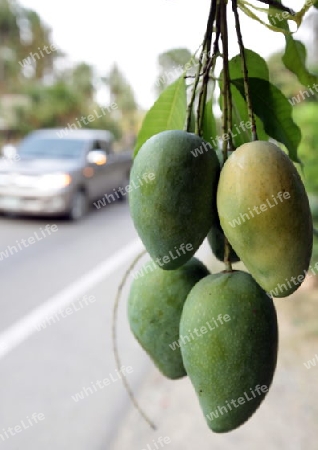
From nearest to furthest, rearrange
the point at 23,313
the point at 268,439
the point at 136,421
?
→ 1. the point at 268,439
2. the point at 136,421
3. the point at 23,313

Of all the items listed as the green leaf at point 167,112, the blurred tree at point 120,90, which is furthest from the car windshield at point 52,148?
the blurred tree at point 120,90

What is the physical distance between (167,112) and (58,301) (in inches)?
133

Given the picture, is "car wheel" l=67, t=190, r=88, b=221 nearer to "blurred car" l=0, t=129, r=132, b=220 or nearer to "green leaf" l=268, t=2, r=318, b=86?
"blurred car" l=0, t=129, r=132, b=220

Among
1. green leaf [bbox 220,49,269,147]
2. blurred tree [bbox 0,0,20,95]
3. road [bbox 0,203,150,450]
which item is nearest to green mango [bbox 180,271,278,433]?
green leaf [bbox 220,49,269,147]

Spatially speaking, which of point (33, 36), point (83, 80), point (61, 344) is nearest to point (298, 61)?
point (61, 344)

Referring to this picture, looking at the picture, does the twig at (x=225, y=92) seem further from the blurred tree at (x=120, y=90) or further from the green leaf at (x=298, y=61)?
the blurred tree at (x=120, y=90)

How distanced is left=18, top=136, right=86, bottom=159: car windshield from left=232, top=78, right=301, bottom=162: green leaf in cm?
593

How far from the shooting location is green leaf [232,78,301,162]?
28.0 inches

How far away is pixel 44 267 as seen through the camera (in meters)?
4.77

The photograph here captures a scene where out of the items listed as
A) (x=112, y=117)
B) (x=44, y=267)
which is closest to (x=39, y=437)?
(x=44, y=267)

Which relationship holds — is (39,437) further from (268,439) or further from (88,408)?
(268,439)

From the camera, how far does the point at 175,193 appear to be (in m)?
0.58

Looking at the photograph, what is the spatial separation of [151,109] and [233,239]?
0.29 meters

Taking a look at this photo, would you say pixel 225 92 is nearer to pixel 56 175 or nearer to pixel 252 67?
pixel 252 67
